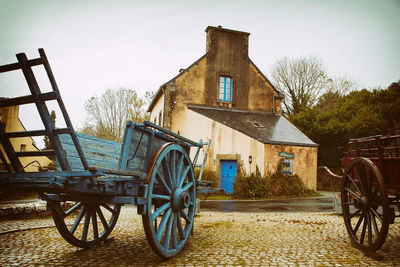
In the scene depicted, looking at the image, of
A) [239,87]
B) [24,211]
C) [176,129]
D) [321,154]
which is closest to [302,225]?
[24,211]

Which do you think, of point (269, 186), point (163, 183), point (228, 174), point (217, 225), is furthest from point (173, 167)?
point (228, 174)

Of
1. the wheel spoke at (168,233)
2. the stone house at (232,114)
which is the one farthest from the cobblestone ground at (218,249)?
the stone house at (232,114)

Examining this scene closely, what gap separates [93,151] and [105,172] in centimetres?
140

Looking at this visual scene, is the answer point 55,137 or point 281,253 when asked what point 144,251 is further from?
point 55,137

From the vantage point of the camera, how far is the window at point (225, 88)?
19.6 meters

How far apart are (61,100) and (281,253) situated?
132 inches

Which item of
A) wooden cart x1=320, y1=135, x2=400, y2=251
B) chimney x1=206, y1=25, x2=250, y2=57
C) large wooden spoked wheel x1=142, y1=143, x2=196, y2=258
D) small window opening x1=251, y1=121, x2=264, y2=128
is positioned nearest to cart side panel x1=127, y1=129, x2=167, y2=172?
large wooden spoked wheel x1=142, y1=143, x2=196, y2=258

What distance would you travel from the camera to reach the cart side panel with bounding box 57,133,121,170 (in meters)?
3.47

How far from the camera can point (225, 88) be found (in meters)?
19.7

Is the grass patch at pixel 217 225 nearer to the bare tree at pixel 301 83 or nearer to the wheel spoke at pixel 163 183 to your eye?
the wheel spoke at pixel 163 183

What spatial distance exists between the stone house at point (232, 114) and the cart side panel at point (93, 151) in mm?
11604

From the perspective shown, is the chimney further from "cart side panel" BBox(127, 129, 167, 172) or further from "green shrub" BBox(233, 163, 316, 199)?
"cart side panel" BBox(127, 129, 167, 172)

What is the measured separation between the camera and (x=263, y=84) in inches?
806

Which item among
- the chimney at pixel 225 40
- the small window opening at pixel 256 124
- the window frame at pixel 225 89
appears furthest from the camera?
the chimney at pixel 225 40
